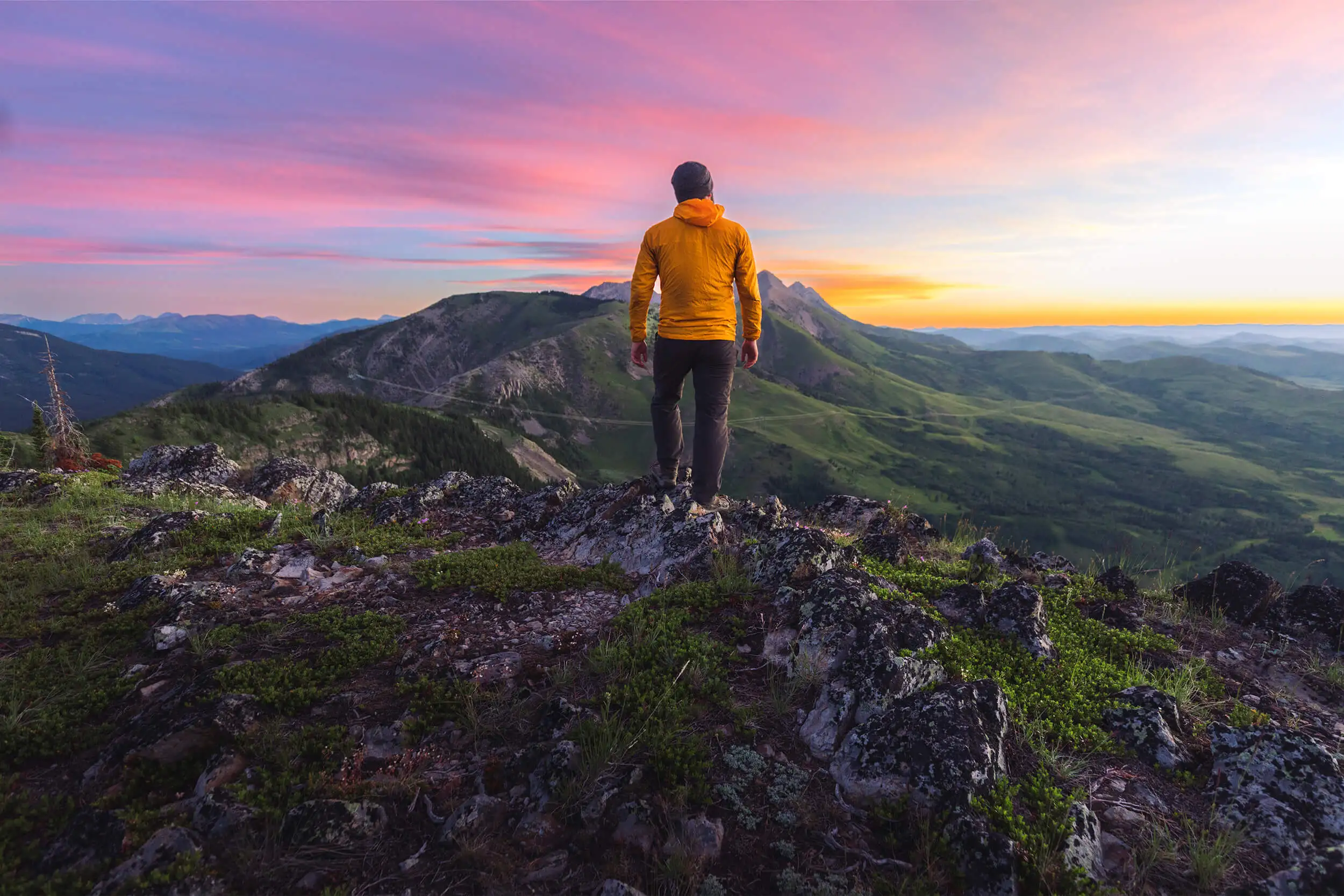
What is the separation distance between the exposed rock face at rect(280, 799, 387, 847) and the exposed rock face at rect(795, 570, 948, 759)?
11.6ft

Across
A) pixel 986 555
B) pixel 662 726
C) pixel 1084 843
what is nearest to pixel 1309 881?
pixel 1084 843

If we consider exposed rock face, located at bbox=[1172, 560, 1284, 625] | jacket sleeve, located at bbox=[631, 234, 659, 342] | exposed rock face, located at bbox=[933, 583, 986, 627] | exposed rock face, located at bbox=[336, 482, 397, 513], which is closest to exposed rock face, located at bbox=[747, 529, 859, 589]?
exposed rock face, located at bbox=[933, 583, 986, 627]

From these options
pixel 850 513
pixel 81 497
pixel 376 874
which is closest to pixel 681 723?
pixel 376 874

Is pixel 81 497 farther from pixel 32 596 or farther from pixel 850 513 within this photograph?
pixel 850 513

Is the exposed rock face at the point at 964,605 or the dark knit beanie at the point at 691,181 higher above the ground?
the dark knit beanie at the point at 691,181

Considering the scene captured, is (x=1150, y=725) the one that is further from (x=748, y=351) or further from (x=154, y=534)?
(x=154, y=534)

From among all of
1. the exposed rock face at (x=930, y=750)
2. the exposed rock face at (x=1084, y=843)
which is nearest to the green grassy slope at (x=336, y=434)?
the exposed rock face at (x=930, y=750)

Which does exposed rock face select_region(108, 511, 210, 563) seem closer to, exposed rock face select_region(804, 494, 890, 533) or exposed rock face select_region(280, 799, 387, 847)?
exposed rock face select_region(280, 799, 387, 847)

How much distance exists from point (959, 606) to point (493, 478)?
11.6 m

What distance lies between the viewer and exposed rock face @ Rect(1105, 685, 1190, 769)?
15.9ft

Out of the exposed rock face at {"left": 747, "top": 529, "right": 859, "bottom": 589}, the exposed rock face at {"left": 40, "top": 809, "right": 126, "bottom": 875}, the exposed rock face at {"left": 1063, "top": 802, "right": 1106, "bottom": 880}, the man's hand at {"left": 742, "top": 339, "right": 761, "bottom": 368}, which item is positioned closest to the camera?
the exposed rock face at {"left": 40, "top": 809, "right": 126, "bottom": 875}

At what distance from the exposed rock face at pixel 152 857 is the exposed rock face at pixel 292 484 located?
14688 mm

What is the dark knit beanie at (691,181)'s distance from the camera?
930 cm

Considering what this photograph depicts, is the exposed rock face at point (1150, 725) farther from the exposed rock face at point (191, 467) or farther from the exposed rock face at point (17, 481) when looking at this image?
the exposed rock face at point (191, 467)
